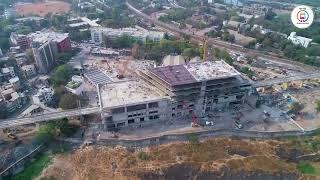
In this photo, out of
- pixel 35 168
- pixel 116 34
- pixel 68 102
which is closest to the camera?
pixel 35 168

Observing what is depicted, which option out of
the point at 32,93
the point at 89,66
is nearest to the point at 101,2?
the point at 89,66

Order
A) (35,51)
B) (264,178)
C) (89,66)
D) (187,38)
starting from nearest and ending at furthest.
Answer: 1. (264,178)
2. (35,51)
3. (89,66)
4. (187,38)

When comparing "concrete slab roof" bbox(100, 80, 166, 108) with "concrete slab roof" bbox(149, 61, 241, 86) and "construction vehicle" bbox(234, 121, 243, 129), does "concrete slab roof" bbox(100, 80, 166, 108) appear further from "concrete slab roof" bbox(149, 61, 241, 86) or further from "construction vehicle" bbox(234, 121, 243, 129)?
"construction vehicle" bbox(234, 121, 243, 129)

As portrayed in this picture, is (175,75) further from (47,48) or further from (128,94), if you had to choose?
→ (47,48)

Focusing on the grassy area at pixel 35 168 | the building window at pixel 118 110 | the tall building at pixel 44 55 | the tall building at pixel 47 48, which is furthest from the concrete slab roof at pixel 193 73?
the tall building at pixel 47 48

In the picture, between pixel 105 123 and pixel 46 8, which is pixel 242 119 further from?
pixel 46 8

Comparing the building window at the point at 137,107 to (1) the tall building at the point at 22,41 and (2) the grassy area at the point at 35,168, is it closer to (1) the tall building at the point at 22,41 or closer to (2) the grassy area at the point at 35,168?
(2) the grassy area at the point at 35,168

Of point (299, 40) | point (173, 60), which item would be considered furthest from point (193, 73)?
point (299, 40)
